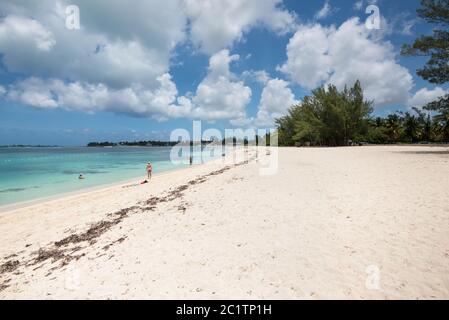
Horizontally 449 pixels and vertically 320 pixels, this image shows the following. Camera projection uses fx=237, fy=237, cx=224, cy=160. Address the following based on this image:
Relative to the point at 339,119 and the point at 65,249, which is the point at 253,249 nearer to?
the point at 65,249

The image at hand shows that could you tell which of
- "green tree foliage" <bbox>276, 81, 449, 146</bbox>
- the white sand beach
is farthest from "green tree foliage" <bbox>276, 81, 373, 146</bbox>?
the white sand beach

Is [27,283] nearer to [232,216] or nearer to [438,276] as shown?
[232,216]

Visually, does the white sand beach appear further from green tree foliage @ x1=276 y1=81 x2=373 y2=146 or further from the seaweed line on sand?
green tree foliage @ x1=276 y1=81 x2=373 y2=146

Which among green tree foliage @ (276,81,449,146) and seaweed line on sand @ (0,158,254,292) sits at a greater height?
green tree foliage @ (276,81,449,146)

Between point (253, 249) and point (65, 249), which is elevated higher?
point (253, 249)

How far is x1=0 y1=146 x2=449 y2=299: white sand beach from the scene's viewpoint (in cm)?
433

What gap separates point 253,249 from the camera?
562 cm

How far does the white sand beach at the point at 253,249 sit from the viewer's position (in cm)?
433

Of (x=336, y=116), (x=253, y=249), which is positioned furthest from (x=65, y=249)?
(x=336, y=116)

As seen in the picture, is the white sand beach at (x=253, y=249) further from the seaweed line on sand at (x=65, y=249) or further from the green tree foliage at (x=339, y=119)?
the green tree foliage at (x=339, y=119)

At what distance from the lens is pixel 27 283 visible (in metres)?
5.48

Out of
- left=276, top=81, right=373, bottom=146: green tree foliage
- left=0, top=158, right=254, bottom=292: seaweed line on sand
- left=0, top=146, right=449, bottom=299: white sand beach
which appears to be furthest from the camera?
left=276, top=81, right=373, bottom=146: green tree foliage
